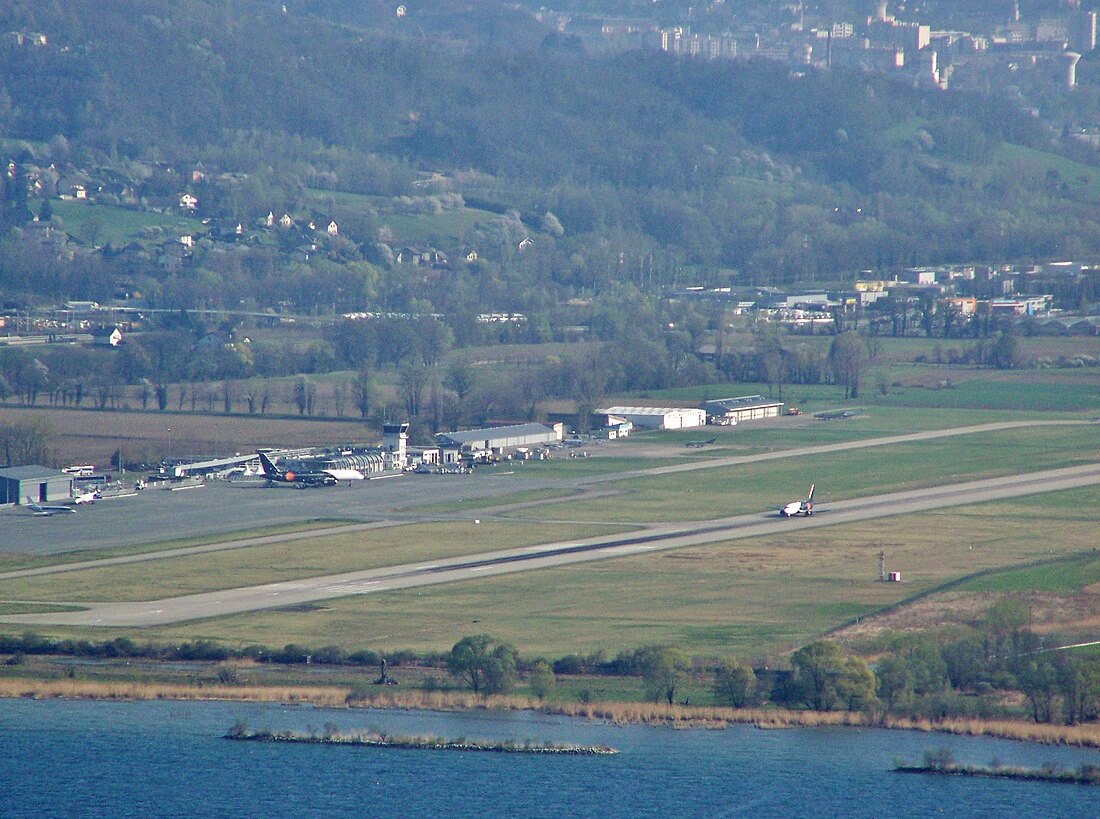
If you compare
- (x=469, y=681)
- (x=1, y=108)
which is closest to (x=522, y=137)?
(x=1, y=108)

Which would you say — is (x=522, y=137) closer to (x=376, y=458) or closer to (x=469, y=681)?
(x=376, y=458)

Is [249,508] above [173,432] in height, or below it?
below

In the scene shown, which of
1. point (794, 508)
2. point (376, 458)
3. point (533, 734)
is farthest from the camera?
point (376, 458)

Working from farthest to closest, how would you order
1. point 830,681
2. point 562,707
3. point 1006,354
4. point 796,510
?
point 1006,354, point 796,510, point 562,707, point 830,681

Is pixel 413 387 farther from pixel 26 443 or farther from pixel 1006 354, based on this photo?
pixel 1006 354

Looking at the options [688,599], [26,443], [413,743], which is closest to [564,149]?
[26,443]
